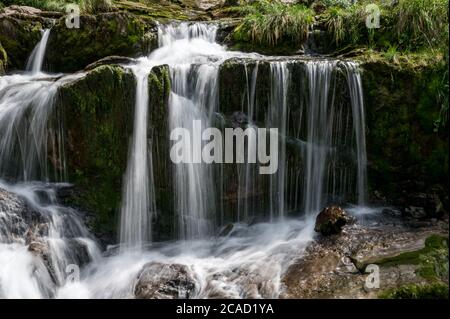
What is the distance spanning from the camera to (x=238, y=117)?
24.5 feet

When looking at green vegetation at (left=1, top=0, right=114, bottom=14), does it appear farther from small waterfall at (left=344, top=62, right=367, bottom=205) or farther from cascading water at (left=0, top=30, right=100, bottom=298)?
small waterfall at (left=344, top=62, right=367, bottom=205)

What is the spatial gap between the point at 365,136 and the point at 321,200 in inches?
51.3

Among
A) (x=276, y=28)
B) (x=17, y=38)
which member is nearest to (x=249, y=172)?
(x=276, y=28)

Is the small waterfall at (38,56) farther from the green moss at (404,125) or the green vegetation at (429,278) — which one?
the green vegetation at (429,278)

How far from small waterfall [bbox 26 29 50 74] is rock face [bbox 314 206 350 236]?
24.1 ft

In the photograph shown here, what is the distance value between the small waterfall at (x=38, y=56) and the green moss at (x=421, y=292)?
28.9 feet

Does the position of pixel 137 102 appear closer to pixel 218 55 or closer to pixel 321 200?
pixel 218 55

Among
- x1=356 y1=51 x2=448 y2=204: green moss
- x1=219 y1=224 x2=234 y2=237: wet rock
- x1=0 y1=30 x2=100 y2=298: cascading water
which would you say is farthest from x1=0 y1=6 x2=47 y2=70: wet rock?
x1=356 y1=51 x2=448 y2=204: green moss

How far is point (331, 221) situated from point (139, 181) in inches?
125

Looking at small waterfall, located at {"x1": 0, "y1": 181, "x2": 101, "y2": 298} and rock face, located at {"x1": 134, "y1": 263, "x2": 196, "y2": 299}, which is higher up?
small waterfall, located at {"x1": 0, "y1": 181, "x2": 101, "y2": 298}

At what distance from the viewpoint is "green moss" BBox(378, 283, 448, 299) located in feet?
15.3

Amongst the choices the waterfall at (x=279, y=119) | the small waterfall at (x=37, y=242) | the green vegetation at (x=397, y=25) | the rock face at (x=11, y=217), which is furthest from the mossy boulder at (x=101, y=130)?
the green vegetation at (x=397, y=25)

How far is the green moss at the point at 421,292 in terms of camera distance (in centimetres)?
465

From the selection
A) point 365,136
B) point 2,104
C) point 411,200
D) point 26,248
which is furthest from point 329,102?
point 2,104
